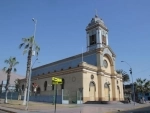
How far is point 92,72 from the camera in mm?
47344

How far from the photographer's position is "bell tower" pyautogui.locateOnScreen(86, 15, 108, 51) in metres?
55.1

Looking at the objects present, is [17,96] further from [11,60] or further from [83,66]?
[83,66]

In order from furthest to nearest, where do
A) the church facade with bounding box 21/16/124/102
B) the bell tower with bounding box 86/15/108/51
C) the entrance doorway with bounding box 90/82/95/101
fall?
the bell tower with bounding box 86/15/108/51, the entrance doorway with bounding box 90/82/95/101, the church facade with bounding box 21/16/124/102

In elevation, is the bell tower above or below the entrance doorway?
above

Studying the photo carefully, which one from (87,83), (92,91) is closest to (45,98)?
(87,83)

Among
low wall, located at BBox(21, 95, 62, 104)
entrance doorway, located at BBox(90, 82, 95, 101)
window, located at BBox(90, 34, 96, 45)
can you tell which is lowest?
low wall, located at BBox(21, 95, 62, 104)

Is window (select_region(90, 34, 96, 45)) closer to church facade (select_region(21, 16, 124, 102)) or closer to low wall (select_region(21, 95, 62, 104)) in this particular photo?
church facade (select_region(21, 16, 124, 102))

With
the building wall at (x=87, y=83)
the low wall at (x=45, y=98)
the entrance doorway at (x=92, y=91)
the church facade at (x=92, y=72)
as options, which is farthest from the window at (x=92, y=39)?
the low wall at (x=45, y=98)

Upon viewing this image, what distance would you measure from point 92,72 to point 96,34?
14.0m

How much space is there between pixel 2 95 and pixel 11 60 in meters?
26.9

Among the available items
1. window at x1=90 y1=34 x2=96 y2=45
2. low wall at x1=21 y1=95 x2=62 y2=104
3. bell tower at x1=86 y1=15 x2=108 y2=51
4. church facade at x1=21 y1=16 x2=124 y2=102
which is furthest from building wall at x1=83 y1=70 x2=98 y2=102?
window at x1=90 y1=34 x2=96 y2=45

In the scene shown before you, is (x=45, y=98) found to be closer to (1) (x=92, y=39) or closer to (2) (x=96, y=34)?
(1) (x=92, y=39)

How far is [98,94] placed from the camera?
157 ft

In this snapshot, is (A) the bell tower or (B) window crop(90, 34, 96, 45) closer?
(A) the bell tower
